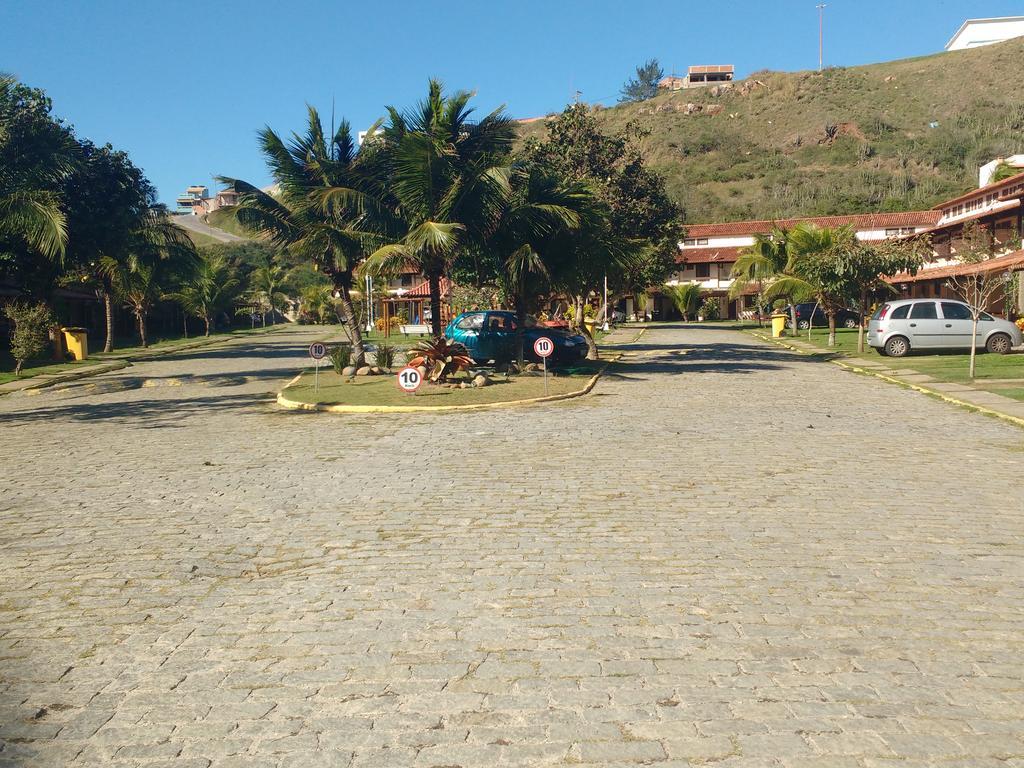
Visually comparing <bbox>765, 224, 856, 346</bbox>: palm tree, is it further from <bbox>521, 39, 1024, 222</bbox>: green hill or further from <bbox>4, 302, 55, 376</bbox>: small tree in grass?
<bbox>521, 39, 1024, 222</bbox>: green hill

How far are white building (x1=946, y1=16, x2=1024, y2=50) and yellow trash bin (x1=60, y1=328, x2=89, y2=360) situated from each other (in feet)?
460

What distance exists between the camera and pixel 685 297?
232ft

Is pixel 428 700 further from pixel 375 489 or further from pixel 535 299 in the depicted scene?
pixel 535 299

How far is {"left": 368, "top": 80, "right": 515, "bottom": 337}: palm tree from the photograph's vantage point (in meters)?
20.0

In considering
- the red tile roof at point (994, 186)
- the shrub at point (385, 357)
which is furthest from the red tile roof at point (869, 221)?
the shrub at point (385, 357)

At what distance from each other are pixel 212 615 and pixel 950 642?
431 cm

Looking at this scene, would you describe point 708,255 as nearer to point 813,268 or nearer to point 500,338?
point 813,268

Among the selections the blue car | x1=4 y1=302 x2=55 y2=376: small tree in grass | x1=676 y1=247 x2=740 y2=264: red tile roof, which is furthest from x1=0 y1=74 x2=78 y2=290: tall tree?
x1=676 y1=247 x2=740 y2=264: red tile roof

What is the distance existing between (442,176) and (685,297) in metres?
52.4

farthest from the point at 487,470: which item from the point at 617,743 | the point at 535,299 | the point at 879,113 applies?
the point at 879,113

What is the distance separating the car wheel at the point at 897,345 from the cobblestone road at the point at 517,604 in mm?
15784

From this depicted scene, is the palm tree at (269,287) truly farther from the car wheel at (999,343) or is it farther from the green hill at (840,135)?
the car wheel at (999,343)

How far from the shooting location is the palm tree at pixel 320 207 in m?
22.6

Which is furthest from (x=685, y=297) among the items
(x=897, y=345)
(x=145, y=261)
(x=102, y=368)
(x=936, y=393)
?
(x=936, y=393)
